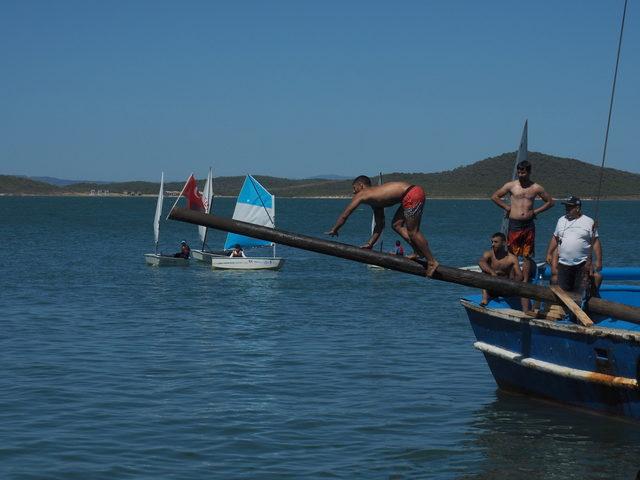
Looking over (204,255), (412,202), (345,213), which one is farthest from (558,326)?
(204,255)

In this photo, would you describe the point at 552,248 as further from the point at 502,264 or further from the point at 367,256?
the point at 367,256

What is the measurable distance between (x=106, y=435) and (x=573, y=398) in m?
6.49

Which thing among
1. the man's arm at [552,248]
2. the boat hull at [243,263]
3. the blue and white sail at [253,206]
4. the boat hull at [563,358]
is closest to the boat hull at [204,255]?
the blue and white sail at [253,206]

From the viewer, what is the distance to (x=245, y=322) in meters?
28.8

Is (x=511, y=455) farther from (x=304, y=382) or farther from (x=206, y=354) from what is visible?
(x=206, y=354)

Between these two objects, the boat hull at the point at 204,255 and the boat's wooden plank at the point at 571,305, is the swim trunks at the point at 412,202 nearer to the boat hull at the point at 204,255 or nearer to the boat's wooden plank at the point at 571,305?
the boat's wooden plank at the point at 571,305

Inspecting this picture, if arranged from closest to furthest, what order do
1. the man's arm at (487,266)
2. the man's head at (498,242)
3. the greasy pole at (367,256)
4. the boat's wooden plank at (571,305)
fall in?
the greasy pole at (367,256) → the boat's wooden plank at (571,305) → the man's head at (498,242) → the man's arm at (487,266)

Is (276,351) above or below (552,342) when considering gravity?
below

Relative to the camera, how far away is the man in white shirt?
592 inches

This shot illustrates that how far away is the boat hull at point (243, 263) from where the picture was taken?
43.9 m

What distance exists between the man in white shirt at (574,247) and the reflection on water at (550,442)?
198 cm

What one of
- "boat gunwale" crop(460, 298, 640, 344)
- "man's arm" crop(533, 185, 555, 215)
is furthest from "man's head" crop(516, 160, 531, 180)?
"boat gunwale" crop(460, 298, 640, 344)

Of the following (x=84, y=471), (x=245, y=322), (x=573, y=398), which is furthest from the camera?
(x=245, y=322)

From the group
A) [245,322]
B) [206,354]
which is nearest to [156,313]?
[245,322]
